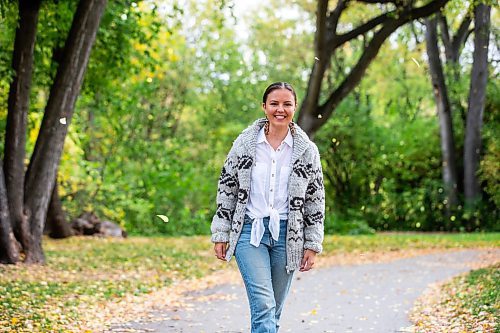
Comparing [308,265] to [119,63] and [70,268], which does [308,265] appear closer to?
[70,268]

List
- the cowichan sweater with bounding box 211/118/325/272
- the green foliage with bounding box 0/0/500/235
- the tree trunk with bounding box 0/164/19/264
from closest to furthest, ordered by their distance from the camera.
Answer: the cowichan sweater with bounding box 211/118/325/272 < the tree trunk with bounding box 0/164/19/264 < the green foliage with bounding box 0/0/500/235

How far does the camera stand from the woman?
15.1 feet

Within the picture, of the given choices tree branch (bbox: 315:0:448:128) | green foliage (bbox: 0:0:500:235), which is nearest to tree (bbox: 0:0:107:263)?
green foliage (bbox: 0:0:500:235)

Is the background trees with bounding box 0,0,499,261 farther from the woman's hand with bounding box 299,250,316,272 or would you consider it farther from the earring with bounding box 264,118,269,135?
the woman's hand with bounding box 299,250,316,272

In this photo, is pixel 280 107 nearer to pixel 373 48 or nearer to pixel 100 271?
pixel 100 271

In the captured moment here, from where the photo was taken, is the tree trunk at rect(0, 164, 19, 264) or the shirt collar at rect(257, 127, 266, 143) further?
the tree trunk at rect(0, 164, 19, 264)

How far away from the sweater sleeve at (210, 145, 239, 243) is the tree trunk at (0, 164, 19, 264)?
7.25 m

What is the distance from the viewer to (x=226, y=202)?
15.4 ft

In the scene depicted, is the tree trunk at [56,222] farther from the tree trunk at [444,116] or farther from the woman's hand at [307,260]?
the woman's hand at [307,260]

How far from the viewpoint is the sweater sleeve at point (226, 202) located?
4.70m

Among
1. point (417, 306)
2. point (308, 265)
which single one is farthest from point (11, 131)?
point (308, 265)

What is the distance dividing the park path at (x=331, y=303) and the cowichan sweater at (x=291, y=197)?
2909 millimetres

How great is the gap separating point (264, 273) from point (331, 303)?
5.03 metres

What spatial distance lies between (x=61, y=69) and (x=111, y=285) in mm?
3613
